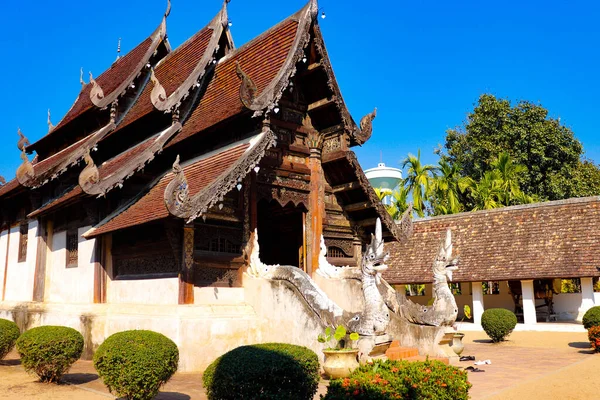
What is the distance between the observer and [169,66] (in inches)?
593

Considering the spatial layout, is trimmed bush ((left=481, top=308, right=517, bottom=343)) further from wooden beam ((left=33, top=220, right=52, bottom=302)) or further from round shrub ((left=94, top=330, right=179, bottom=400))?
wooden beam ((left=33, top=220, right=52, bottom=302))

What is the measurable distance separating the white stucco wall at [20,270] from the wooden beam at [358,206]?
8.31 metres

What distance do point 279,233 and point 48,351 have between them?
21.9 feet

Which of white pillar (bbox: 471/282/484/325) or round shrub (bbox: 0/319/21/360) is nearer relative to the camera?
round shrub (bbox: 0/319/21/360)

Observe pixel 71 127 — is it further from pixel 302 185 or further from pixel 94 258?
pixel 302 185

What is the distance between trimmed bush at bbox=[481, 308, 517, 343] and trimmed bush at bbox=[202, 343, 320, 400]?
1116 cm

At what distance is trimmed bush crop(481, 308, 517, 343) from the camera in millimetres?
15505

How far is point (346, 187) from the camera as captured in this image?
12.1 metres

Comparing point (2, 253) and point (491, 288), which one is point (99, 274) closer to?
point (2, 253)

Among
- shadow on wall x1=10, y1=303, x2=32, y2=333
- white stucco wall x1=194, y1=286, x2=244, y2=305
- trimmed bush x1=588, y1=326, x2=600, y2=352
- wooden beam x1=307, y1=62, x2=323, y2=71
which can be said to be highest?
wooden beam x1=307, y1=62, x2=323, y2=71

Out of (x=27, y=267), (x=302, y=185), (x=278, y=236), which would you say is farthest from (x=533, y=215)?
(x=27, y=267)

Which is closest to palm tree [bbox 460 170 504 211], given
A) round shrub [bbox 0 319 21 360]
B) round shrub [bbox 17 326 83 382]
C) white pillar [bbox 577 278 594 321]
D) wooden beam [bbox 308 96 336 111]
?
white pillar [bbox 577 278 594 321]

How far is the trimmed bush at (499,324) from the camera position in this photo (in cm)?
1550

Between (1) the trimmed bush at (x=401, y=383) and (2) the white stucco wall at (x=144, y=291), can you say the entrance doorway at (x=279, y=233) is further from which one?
(1) the trimmed bush at (x=401, y=383)
